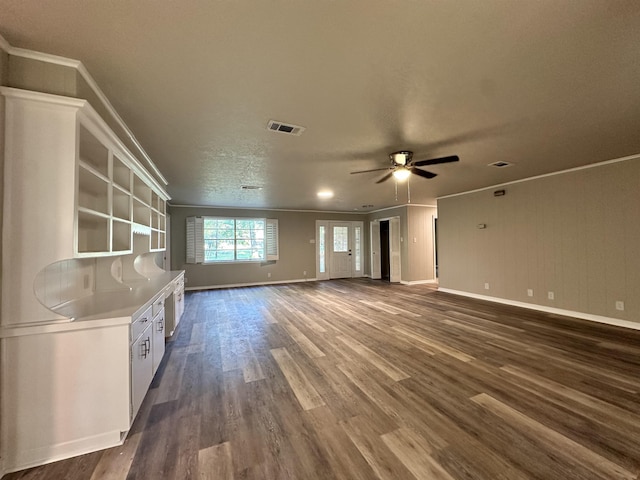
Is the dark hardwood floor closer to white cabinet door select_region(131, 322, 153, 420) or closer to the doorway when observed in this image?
white cabinet door select_region(131, 322, 153, 420)

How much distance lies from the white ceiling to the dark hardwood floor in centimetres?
246

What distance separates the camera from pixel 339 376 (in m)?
2.51

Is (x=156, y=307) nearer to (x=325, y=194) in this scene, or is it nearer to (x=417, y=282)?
(x=325, y=194)

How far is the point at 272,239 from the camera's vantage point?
26.2 ft

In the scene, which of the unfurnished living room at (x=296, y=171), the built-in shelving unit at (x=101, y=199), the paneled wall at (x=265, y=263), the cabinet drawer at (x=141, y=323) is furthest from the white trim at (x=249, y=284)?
the cabinet drawer at (x=141, y=323)

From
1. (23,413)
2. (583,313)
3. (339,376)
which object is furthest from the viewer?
(583,313)

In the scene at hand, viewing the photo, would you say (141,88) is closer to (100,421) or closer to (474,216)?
(100,421)

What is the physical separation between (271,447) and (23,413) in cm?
147

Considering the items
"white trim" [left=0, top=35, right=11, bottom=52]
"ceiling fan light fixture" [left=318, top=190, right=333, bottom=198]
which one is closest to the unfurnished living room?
"white trim" [left=0, top=35, right=11, bottom=52]

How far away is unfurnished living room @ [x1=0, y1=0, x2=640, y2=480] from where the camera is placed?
1443mm

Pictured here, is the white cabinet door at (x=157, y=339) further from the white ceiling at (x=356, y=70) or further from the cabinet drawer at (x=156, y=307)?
the white ceiling at (x=356, y=70)

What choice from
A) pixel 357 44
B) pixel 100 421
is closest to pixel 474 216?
pixel 357 44

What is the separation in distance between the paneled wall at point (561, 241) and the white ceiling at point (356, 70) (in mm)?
888

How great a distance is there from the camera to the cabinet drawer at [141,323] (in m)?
1.82
